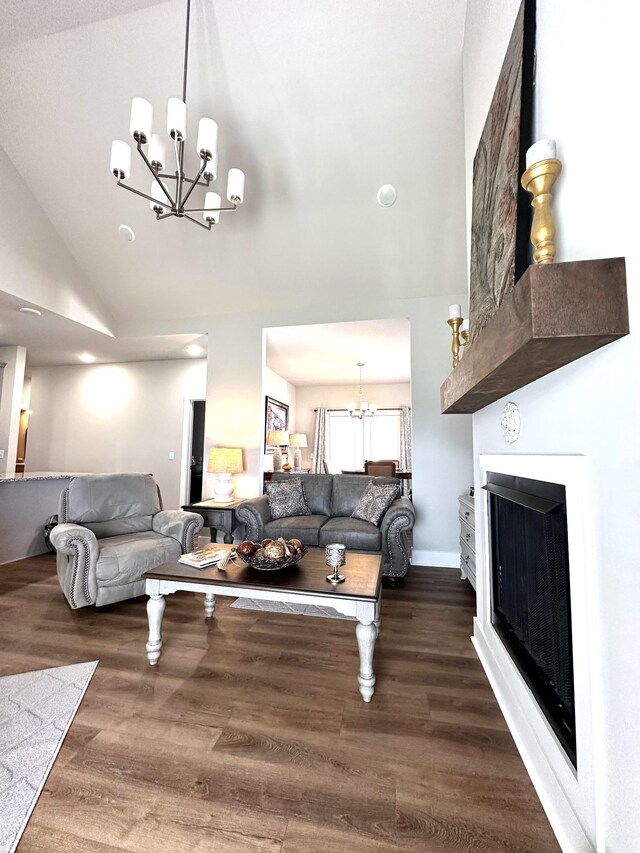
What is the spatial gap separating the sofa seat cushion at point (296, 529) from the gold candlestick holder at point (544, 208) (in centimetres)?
310

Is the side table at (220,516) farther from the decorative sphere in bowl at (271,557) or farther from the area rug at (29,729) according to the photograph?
the area rug at (29,729)

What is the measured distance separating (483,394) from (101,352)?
18.9ft

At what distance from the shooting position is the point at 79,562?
2.61 metres

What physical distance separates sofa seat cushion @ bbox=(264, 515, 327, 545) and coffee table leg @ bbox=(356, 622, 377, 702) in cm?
190

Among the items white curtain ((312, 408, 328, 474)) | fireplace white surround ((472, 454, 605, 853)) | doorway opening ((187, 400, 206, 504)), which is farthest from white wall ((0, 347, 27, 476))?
fireplace white surround ((472, 454, 605, 853))

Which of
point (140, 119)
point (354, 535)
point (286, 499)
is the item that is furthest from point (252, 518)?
point (140, 119)

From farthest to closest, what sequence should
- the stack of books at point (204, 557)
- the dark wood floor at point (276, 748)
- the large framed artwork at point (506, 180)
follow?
the stack of books at point (204, 557) → the large framed artwork at point (506, 180) → the dark wood floor at point (276, 748)

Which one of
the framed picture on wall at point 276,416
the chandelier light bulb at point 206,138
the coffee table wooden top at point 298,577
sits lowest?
the coffee table wooden top at point 298,577

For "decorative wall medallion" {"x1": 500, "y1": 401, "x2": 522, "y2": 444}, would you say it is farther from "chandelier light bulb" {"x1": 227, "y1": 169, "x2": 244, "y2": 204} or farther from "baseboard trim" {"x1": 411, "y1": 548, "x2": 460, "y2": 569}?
"baseboard trim" {"x1": 411, "y1": 548, "x2": 460, "y2": 569}

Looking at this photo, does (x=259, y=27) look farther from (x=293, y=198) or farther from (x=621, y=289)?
(x=621, y=289)

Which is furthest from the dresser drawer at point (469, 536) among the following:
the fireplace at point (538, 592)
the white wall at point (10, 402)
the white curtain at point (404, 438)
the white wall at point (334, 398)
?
the white wall at point (10, 402)

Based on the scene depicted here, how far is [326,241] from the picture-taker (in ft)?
12.4

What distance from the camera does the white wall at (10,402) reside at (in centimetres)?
509

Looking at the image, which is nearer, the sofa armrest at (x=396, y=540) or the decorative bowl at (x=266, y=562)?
the decorative bowl at (x=266, y=562)
